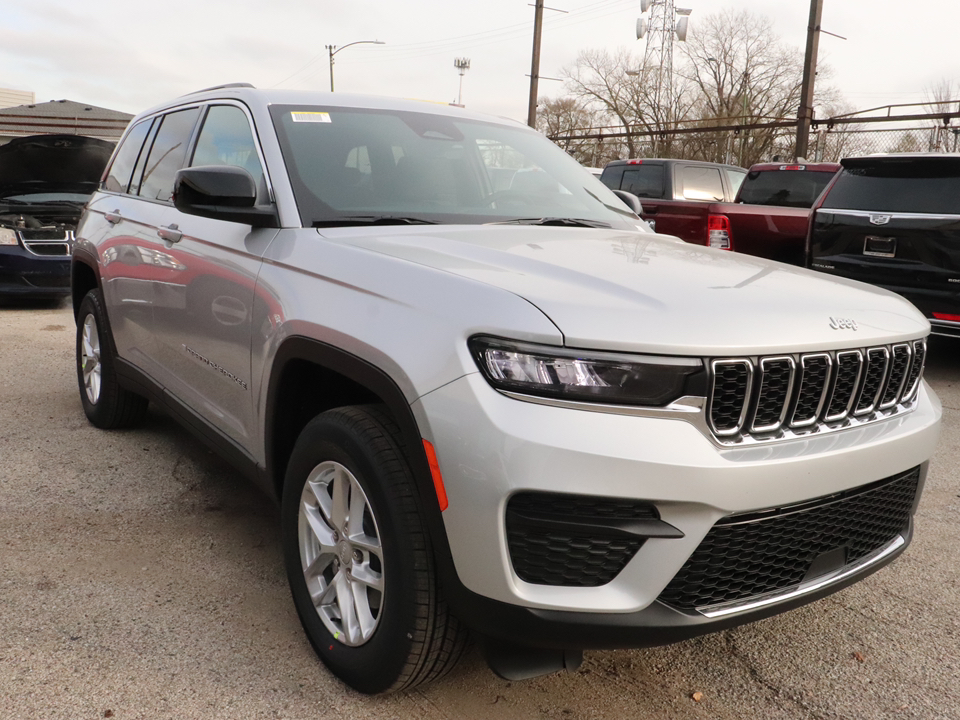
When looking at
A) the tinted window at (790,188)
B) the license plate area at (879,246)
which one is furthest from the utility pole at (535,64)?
the license plate area at (879,246)

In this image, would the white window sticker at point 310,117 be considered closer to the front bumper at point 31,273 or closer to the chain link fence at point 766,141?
the front bumper at point 31,273

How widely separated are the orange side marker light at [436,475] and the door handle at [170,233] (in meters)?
1.96

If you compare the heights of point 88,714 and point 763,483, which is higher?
point 763,483

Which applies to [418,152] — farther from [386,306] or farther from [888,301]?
[888,301]

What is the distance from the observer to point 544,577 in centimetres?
199

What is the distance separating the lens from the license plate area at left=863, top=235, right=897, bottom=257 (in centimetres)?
657

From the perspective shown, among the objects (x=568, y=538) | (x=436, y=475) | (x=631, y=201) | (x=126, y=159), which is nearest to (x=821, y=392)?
(x=568, y=538)

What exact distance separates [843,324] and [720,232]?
605cm

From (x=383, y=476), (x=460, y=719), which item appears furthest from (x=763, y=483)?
(x=460, y=719)

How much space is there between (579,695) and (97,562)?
6.18 feet

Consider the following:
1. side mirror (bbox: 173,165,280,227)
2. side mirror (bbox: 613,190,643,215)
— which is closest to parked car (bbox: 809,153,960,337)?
side mirror (bbox: 613,190,643,215)

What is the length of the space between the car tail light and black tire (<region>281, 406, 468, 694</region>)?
20.9 ft

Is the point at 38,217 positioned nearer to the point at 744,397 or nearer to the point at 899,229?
the point at 899,229

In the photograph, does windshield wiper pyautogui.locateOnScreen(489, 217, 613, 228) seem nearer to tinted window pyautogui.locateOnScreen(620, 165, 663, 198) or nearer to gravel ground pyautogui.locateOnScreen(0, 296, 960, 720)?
gravel ground pyautogui.locateOnScreen(0, 296, 960, 720)
